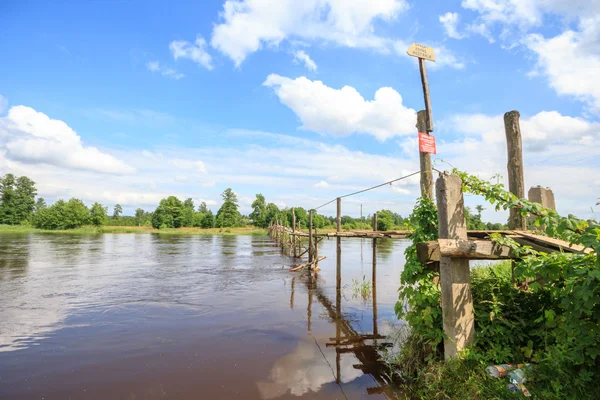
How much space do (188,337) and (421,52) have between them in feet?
26.9

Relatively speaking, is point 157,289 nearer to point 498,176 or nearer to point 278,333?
point 278,333

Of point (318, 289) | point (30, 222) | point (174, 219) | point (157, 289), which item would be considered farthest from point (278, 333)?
point (30, 222)

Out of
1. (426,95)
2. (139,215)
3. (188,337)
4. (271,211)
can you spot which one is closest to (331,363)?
(188,337)

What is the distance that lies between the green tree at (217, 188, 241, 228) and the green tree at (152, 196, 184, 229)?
9602 mm

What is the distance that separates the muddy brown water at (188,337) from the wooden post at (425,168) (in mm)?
3419

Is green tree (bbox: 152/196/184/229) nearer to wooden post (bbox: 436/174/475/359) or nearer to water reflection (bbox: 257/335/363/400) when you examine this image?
water reflection (bbox: 257/335/363/400)

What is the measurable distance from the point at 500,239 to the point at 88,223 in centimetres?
8274

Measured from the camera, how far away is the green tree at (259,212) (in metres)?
73.8

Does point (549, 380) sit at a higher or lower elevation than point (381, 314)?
higher

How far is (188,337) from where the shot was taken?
795cm

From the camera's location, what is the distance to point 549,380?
11.7 ft

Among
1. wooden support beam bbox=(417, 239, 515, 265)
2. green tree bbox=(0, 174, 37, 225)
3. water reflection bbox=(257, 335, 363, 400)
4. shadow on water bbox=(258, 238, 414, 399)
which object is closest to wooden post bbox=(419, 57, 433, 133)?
wooden support beam bbox=(417, 239, 515, 265)

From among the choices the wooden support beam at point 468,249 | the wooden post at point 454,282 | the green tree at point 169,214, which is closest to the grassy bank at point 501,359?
the wooden post at point 454,282

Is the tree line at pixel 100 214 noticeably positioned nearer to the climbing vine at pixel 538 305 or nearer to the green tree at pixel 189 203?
the green tree at pixel 189 203
